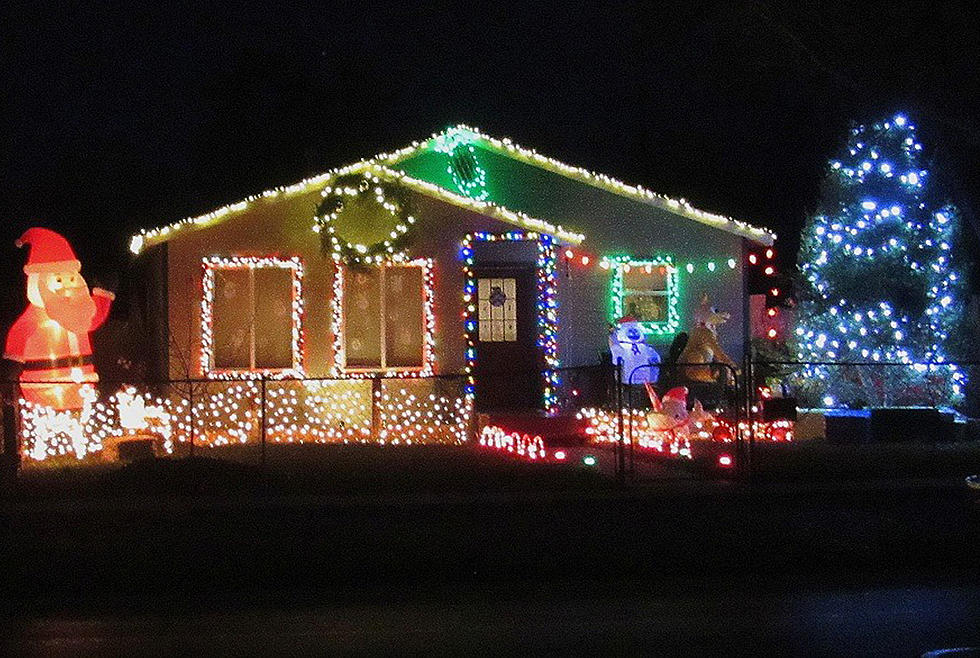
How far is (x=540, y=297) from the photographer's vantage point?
65.6 feet

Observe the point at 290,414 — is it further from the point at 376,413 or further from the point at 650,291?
the point at 650,291

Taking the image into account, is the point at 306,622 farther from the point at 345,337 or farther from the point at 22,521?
the point at 345,337

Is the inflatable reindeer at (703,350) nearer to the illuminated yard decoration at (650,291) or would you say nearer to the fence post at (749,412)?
the illuminated yard decoration at (650,291)

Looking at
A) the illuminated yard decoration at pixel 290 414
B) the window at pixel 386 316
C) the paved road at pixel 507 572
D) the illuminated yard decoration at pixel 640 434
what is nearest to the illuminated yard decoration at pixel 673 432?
the illuminated yard decoration at pixel 640 434

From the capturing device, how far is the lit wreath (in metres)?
19.4

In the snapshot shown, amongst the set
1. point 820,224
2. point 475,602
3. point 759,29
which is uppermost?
point 759,29

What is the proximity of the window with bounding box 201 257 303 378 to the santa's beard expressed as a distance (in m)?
2.16

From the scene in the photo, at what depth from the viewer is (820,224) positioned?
23.7m

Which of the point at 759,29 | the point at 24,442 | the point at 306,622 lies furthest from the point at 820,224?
the point at 306,622

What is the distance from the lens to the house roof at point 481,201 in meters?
19.7

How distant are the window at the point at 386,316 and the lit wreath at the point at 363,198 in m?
0.48

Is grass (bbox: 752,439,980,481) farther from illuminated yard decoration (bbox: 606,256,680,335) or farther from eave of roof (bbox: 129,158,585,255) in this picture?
eave of roof (bbox: 129,158,585,255)

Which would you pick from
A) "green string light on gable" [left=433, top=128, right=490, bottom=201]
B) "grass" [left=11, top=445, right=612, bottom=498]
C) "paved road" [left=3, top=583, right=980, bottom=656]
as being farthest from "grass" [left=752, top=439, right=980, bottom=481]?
"green string light on gable" [left=433, top=128, right=490, bottom=201]

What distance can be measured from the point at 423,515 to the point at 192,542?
238 centimetres
